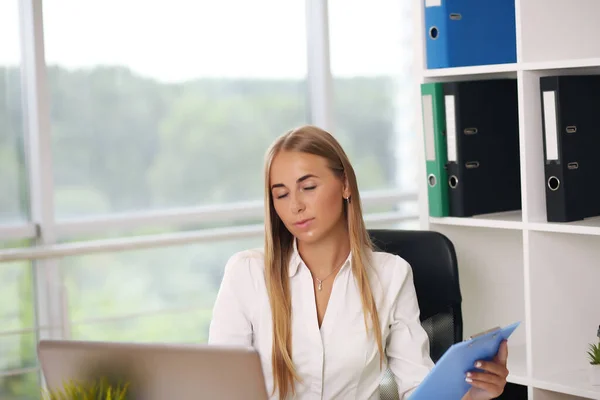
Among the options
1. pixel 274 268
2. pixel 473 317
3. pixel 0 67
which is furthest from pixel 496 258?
pixel 0 67

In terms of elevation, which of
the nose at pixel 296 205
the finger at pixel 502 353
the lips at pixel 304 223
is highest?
the nose at pixel 296 205

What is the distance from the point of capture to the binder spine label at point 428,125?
7.86 ft

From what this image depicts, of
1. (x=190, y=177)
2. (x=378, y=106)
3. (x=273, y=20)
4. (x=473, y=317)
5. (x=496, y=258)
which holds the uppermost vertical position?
(x=273, y=20)

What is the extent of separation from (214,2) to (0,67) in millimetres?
780

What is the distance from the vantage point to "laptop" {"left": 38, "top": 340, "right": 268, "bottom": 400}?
128cm

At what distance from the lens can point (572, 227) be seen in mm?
2102

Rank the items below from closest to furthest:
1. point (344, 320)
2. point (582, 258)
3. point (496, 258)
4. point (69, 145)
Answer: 1. point (344, 320)
2. point (582, 258)
3. point (496, 258)
4. point (69, 145)

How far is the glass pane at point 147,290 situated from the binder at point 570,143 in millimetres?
1205

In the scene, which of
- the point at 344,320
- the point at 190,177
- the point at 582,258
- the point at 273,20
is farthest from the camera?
the point at 273,20

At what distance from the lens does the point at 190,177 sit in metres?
Result: 3.01

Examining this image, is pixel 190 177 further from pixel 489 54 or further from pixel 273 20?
pixel 489 54

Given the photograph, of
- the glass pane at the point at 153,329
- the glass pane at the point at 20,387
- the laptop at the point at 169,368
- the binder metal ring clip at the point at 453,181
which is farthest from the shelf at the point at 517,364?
the glass pane at the point at 20,387

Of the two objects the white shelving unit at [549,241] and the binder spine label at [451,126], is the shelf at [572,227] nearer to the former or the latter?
the white shelving unit at [549,241]

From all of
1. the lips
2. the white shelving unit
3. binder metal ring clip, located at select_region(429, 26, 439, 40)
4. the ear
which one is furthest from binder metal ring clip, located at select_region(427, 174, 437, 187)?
the lips
